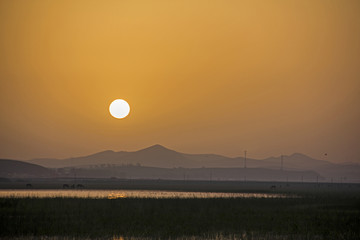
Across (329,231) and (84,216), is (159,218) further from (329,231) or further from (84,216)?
(329,231)

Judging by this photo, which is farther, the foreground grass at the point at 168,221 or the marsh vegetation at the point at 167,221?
the foreground grass at the point at 168,221

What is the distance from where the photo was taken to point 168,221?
165 feet

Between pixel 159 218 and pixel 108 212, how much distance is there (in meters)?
6.77

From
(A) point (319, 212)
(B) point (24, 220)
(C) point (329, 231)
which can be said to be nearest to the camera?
(C) point (329, 231)

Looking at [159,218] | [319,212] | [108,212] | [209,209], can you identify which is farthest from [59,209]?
[319,212]

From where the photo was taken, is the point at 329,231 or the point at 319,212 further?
the point at 319,212

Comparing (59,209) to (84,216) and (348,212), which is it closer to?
(84,216)

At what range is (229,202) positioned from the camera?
232ft

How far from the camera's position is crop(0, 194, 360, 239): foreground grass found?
1725 inches

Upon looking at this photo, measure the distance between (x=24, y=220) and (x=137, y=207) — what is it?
15300 mm

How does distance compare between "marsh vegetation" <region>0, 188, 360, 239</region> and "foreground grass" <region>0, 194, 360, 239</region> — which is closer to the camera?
"marsh vegetation" <region>0, 188, 360, 239</region>

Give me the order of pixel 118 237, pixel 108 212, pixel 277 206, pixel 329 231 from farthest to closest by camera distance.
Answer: pixel 277 206
pixel 108 212
pixel 329 231
pixel 118 237

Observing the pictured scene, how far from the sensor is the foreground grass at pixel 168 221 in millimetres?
43812

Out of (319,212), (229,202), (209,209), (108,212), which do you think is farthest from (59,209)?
(319,212)
